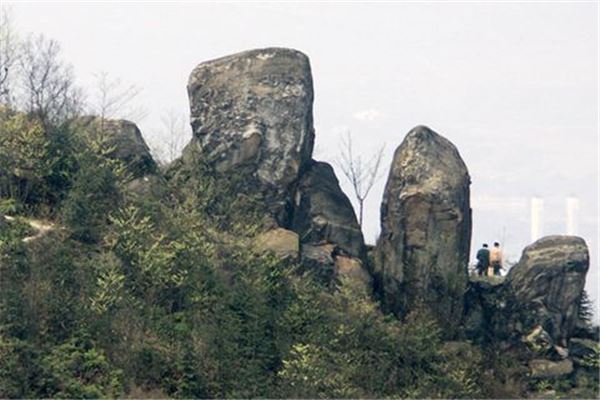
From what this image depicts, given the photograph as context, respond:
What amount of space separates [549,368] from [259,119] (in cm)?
1247

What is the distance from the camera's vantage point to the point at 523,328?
45219 mm

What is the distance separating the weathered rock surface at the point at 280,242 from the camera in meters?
44.0

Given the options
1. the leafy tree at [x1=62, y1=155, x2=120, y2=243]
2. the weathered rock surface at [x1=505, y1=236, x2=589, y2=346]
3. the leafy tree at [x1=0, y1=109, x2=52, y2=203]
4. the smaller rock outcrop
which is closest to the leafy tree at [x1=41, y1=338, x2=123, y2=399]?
the leafy tree at [x1=62, y1=155, x2=120, y2=243]

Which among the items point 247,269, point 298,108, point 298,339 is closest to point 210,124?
point 298,108

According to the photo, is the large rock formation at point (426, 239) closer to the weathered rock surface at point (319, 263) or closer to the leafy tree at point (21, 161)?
the weathered rock surface at point (319, 263)

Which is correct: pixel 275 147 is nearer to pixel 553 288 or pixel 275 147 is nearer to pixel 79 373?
pixel 553 288

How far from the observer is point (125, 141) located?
46000mm

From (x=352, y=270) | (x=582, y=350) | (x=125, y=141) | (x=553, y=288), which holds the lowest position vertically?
(x=582, y=350)

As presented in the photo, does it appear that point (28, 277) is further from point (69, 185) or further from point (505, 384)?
point (505, 384)

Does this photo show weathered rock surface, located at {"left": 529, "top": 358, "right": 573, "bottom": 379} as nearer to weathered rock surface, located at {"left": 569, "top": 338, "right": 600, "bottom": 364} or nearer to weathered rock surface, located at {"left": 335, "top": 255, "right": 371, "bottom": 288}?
weathered rock surface, located at {"left": 569, "top": 338, "right": 600, "bottom": 364}

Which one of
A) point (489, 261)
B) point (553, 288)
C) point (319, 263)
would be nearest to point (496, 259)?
point (489, 261)

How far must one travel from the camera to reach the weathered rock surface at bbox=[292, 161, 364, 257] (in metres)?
45.9

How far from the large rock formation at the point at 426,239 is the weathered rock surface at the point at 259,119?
144 inches

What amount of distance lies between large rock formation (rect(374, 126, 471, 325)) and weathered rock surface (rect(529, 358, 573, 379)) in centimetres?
292
